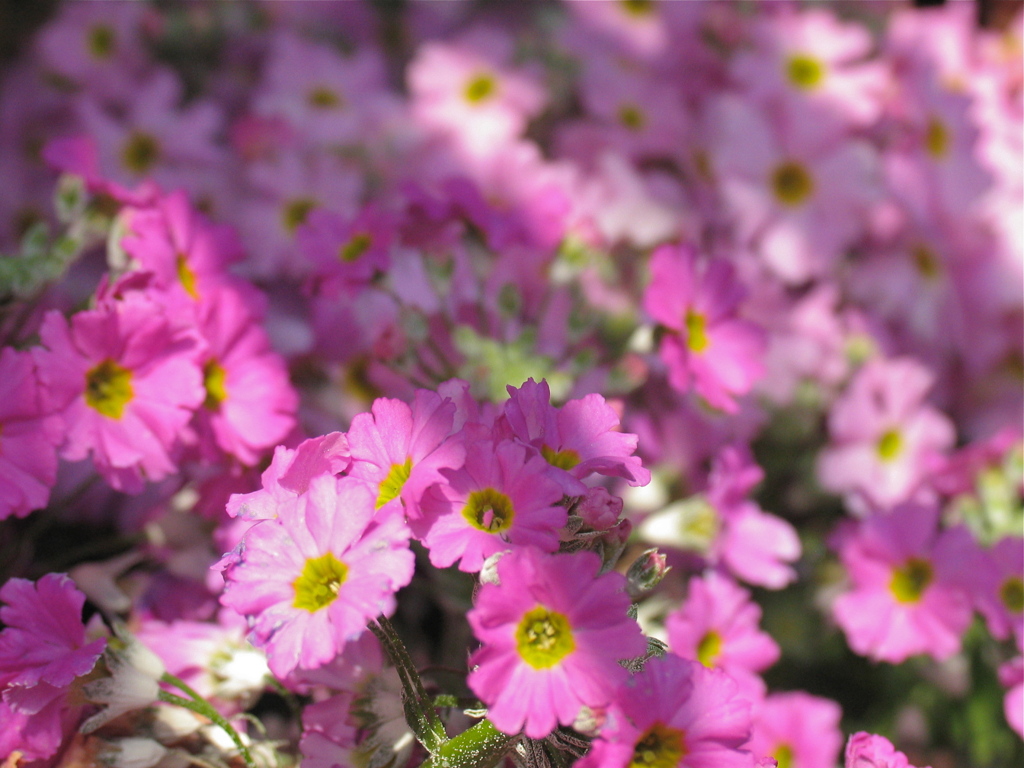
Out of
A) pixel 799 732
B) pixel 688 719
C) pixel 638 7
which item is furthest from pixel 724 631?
pixel 638 7

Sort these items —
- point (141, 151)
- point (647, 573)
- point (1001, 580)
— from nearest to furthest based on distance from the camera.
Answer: point (647, 573) < point (1001, 580) < point (141, 151)

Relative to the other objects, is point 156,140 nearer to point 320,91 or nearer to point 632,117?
point 320,91

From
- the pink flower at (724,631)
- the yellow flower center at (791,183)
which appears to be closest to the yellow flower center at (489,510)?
the pink flower at (724,631)

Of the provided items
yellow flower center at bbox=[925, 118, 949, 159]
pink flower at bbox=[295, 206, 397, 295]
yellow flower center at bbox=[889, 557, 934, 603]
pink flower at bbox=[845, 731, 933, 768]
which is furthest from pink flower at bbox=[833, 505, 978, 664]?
yellow flower center at bbox=[925, 118, 949, 159]

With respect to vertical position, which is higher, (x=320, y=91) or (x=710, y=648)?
(x=320, y=91)

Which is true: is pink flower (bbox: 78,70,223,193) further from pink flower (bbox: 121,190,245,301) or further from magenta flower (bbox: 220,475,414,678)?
magenta flower (bbox: 220,475,414,678)

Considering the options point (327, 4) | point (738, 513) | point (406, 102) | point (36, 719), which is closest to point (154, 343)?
point (36, 719)
